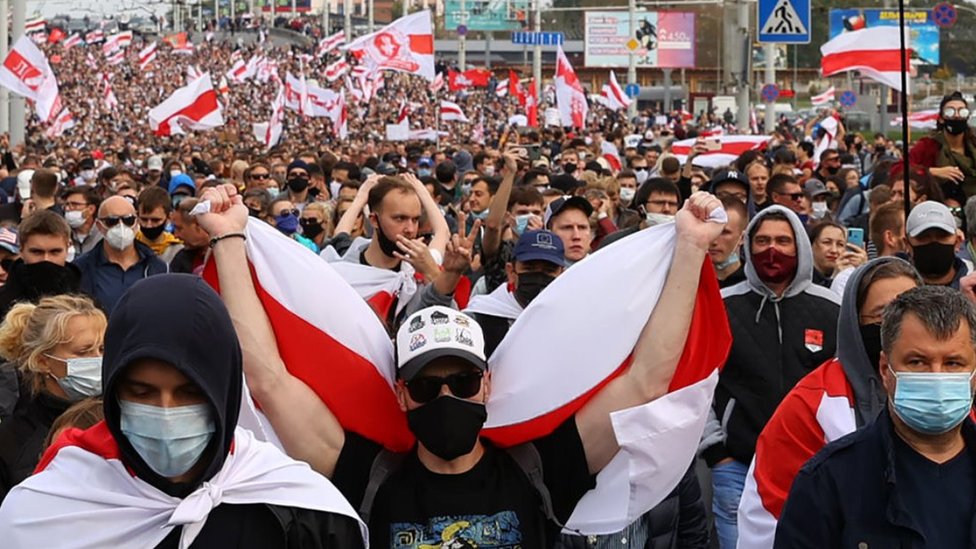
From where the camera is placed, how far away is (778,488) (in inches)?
186

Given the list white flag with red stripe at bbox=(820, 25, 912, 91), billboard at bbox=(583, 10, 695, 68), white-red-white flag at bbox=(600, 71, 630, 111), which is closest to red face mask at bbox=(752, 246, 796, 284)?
white flag with red stripe at bbox=(820, 25, 912, 91)

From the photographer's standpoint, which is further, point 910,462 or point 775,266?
point 775,266

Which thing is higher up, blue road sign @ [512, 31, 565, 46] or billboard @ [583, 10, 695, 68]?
billboard @ [583, 10, 695, 68]

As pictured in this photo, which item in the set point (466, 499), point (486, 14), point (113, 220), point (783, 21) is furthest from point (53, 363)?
point (486, 14)

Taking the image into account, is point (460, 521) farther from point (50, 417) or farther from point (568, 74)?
point (568, 74)

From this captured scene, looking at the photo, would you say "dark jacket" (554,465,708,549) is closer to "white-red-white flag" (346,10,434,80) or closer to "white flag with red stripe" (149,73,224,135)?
"white flag with red stripe" (149,73,224,135)

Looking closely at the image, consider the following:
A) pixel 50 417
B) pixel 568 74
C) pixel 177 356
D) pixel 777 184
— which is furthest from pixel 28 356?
pixel 568 74

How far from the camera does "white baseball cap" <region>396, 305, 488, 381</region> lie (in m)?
4.26

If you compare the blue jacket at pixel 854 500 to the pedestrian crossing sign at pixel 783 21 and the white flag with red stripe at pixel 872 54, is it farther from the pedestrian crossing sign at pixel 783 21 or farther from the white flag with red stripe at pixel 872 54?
the pedestrian crossing sign at pixel 783 21

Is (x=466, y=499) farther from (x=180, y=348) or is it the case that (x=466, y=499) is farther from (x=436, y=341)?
(x=180, y=348)

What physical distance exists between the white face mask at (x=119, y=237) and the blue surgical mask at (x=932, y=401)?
20.6 ft

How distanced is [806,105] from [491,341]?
3252 inches

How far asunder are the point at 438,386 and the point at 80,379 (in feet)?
5.78

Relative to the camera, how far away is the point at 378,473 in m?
4.33
